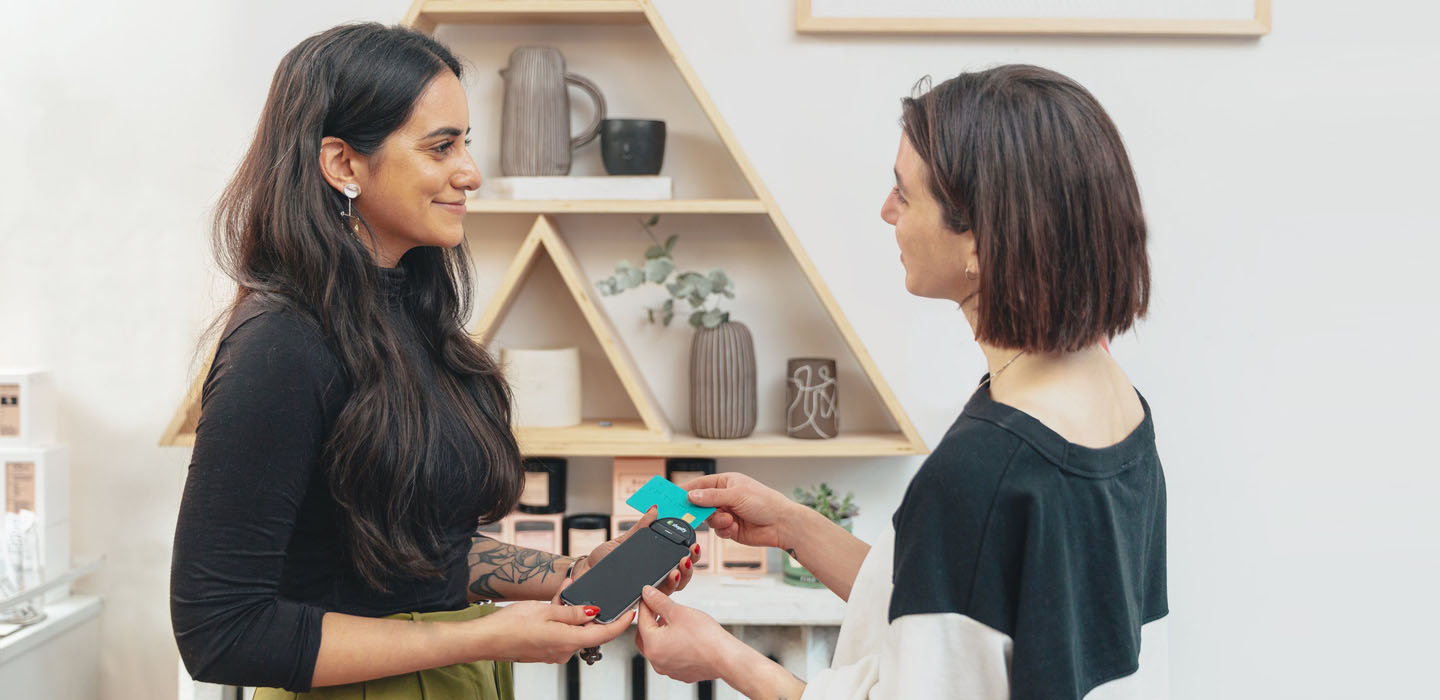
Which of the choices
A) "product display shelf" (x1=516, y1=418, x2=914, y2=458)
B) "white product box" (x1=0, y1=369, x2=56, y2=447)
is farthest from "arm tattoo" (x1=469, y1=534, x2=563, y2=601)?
"white product box" (x1=0, y1=369, x2=56, y2=447)

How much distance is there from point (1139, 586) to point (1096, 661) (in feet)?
0.39

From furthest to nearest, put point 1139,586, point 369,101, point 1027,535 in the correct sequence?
1. point 369,101
2. point 1139,586
3. point 1027,535

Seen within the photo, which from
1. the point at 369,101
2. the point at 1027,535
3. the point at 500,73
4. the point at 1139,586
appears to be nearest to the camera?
the point at 1027,535

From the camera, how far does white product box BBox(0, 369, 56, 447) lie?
80.3 inches

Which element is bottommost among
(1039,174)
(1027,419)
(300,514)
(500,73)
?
(300,514)

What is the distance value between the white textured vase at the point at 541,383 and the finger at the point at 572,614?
2.74 ft

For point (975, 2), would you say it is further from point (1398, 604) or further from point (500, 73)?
point (1398, 604)

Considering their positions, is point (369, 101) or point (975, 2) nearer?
point (369, 101)

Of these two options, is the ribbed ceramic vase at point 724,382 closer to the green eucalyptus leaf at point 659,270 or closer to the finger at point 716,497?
the green eucalyptus leaf at point 659,270

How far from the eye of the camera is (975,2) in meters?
2.11

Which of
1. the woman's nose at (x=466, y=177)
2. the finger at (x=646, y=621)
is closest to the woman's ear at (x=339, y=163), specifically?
the woman's nose at (x=466, y=177)

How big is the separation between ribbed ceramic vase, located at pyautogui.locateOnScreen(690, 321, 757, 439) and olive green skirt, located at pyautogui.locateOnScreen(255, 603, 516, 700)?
0.69m

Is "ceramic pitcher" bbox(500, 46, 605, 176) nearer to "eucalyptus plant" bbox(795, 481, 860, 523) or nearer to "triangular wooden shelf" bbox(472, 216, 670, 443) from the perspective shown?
"triangular wooden shelf" bbox(472, 216, 670, 443)

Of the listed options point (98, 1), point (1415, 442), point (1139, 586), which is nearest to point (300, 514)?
point (1139, 586)
